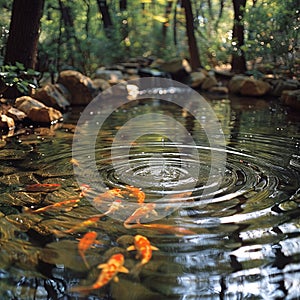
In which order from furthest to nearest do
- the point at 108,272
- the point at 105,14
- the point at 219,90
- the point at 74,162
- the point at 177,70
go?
the point at 105,14 → the point at 177,70 → the point at 219,90 → the point at 74,162 → the point at 108,272

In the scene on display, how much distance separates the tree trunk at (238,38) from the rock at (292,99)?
8.94ft

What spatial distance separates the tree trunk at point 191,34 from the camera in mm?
16359

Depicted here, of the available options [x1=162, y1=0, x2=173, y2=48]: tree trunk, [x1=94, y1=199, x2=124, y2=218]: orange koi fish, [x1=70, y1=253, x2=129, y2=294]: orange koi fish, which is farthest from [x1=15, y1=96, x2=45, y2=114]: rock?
[x1=162, y1=0, x2=173, y2=48]: tree trunk

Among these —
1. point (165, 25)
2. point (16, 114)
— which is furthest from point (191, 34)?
point (16, 114)

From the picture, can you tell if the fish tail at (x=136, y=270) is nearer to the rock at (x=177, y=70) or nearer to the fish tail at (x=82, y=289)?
the fish tail at (x=82, y=289)

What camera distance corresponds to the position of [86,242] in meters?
3.14

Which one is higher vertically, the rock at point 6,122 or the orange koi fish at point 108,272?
the orange koi fish at point 108,272

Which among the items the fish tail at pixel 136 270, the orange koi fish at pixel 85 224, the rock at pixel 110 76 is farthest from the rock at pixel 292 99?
the fish tail at pixel 136 270

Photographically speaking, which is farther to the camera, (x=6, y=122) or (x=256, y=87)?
(x=256, y=87)

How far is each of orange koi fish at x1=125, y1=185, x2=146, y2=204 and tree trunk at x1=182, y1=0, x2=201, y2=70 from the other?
13.4 metres

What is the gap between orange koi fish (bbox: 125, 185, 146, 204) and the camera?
3962 mm

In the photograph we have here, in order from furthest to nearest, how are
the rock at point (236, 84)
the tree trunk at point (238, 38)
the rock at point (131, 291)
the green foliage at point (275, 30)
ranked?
the rock at point (236, 84) → the tree trunk at point (238, 38) → the green foliage at point (275, 30) → the rock at point (131, 291)

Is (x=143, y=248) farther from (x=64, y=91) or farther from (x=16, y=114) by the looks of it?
(x=64, y=91)

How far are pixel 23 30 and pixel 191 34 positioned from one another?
8997mm
